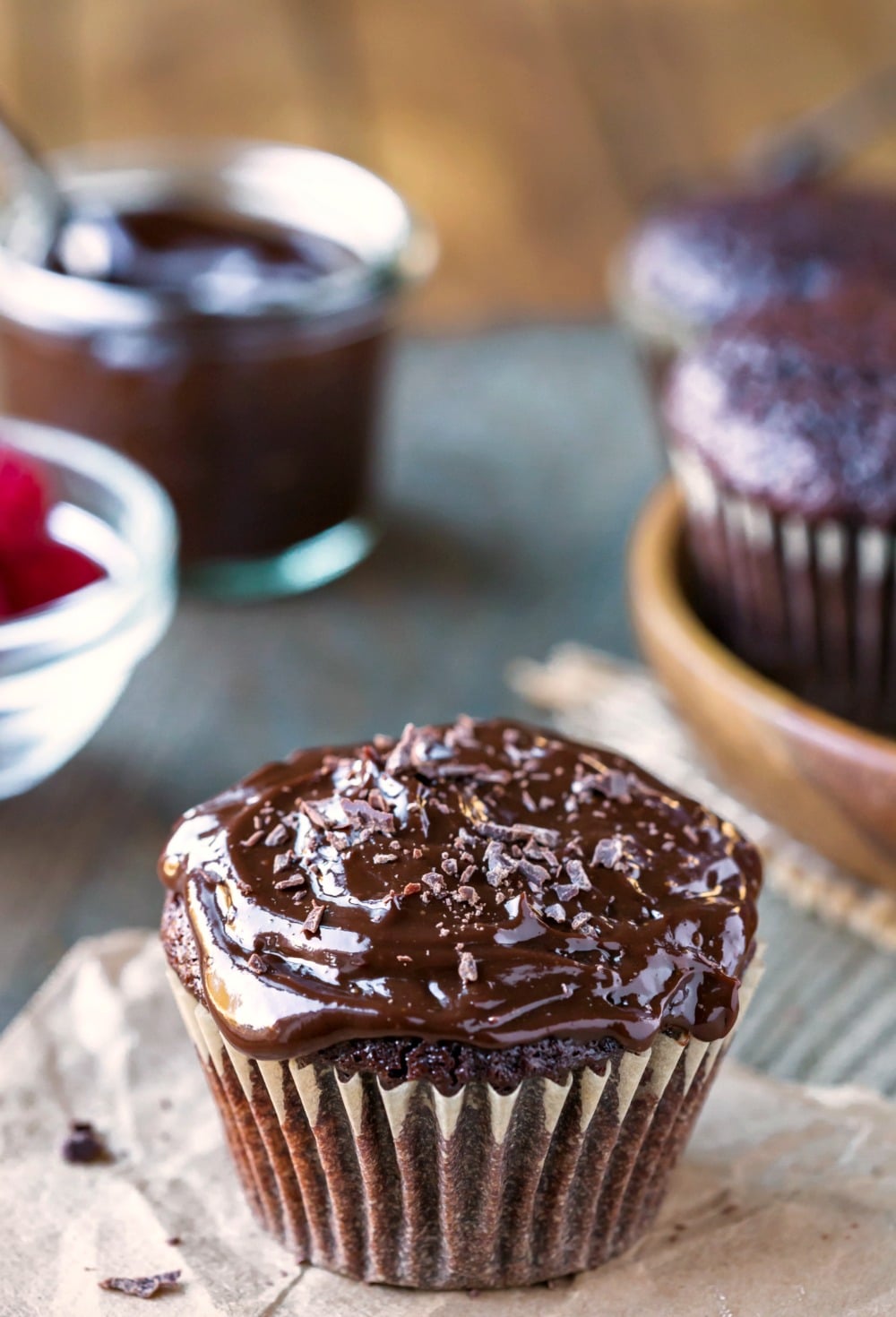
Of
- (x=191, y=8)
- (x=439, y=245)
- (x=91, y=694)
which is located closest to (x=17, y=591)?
(x=91, y=694)

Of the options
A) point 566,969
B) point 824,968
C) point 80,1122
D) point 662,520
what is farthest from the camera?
point 662,520

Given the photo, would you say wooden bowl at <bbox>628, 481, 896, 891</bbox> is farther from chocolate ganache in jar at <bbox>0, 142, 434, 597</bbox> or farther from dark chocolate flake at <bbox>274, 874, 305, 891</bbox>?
dark chocolate flake at <bbox>274, 874, 305, 891</bbox>

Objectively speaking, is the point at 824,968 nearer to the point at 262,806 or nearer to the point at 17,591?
the point at 262,806

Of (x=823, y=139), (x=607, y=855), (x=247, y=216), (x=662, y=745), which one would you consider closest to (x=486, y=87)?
(x=823, y=139)

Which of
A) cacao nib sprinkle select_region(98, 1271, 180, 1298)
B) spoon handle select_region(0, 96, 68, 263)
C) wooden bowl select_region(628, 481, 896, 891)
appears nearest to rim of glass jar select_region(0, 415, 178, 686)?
spoon handle select_region(0, 96, 68, 263)

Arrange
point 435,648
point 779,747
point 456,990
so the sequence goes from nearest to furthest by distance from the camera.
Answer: point 456,990 < point 779,747 < point 435,648

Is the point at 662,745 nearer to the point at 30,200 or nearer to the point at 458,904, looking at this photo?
the point at 458,904
